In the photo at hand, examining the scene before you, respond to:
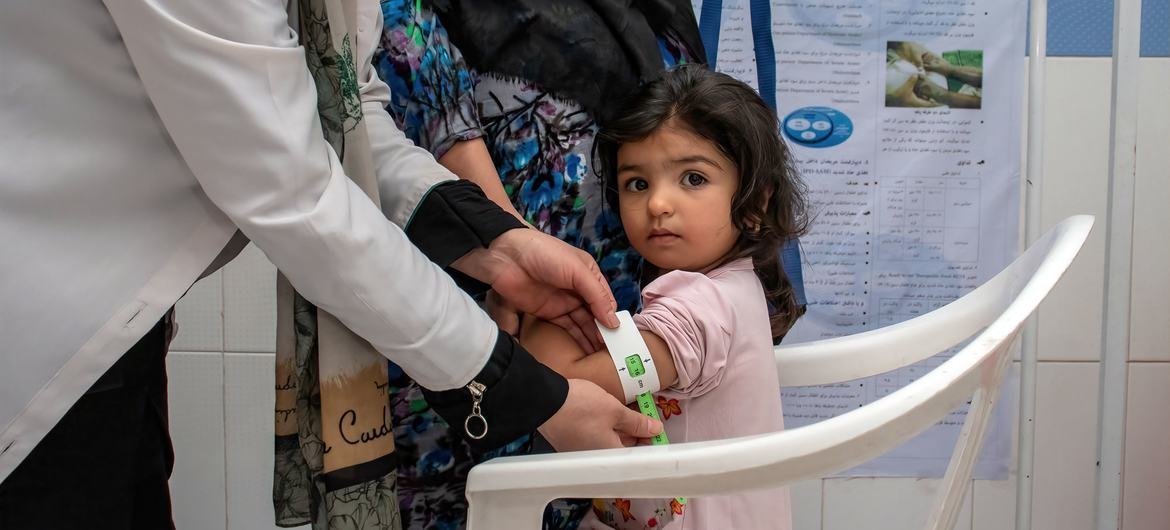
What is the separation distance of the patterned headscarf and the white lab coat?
0.29 ft

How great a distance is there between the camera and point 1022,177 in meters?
1.87

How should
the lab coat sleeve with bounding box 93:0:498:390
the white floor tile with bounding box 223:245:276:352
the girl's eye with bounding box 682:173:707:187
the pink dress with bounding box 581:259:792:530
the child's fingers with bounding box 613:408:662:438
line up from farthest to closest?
the white floor tile with bounding box 223:245:276:352 < the girl's eye with bounding box 682:173:707:187 < the pink dress with bounding box 581:259:792:530 < the child's fingers with bounding box 613:408:662:438 < the lab coat sleeve with bounding box 93:0:498:390

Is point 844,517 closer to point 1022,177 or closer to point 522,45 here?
point 1022,177

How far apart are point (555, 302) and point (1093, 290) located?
1498mm

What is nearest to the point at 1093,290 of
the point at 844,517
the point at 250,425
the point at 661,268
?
the point at 844,517

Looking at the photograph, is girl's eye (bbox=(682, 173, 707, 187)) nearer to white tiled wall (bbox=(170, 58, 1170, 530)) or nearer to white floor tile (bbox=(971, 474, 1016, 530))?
white tiled wall (bbox=(170, 58, 1170, 530))

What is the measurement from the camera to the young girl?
0.94m

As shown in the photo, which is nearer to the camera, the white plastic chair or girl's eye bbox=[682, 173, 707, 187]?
the white plastic chair

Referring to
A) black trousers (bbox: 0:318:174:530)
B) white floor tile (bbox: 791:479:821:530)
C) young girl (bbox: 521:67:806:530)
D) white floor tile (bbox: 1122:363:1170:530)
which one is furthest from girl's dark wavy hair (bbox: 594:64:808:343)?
white floor tile (bbox: 1122:363:1170:530)

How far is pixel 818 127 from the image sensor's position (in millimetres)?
1876

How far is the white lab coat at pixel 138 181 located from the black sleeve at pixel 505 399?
11 cm

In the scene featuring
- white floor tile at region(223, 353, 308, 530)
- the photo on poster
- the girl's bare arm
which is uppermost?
the photo on poster

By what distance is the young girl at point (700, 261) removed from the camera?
3.07ft

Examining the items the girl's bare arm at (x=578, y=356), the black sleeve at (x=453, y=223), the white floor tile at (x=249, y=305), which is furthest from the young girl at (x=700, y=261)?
the white floor tile at (x=249, y=305)
